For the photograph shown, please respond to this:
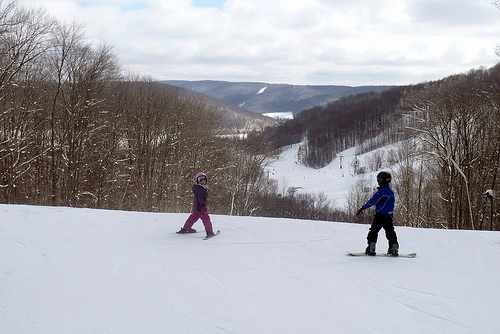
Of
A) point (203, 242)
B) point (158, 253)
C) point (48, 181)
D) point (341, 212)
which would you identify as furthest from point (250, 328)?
point (341, 212)

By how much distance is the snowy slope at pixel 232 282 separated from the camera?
170 inches

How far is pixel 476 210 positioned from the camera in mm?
27141

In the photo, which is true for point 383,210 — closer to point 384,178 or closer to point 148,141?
point 384,178

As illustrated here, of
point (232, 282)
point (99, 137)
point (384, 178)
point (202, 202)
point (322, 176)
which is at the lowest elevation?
point (232, 282)

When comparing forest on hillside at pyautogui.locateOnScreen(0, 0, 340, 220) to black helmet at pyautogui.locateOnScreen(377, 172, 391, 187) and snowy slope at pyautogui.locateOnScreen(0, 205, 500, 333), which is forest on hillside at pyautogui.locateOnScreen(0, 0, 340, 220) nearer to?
snowy slope at pyautogui.locateOnScreen(0, 205, 500, 333)

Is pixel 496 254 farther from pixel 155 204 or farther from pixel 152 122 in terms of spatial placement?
pixel 152 122

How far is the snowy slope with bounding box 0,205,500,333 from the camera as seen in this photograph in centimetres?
431

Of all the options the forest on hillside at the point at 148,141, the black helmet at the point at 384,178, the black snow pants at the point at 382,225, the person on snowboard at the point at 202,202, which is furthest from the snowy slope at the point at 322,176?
the black helmet at the point at 384,178

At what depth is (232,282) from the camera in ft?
18.9

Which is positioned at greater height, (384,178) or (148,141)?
(148,141)

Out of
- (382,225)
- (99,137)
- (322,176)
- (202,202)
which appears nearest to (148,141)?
(99,137)

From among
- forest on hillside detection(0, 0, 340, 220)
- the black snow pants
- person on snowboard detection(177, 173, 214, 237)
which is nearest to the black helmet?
the black snow pants

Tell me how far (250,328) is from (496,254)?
6241 millimetres

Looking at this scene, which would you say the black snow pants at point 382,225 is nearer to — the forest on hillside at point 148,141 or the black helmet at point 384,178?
the black helmet at point 384,178
